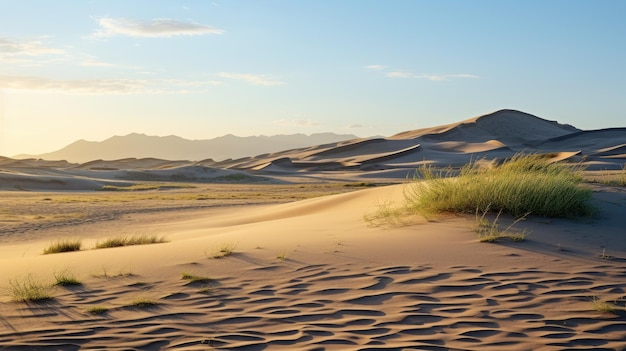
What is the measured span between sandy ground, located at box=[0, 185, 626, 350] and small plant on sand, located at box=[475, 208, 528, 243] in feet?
0.44

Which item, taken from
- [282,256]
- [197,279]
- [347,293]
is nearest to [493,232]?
[282,256]

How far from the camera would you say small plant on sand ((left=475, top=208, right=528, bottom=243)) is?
330 inches

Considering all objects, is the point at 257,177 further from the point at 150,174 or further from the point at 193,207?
the point at 193,207

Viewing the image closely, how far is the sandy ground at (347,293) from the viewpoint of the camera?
5262 millimetres

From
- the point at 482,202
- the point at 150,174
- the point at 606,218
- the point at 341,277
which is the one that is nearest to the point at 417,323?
the point at 341,277

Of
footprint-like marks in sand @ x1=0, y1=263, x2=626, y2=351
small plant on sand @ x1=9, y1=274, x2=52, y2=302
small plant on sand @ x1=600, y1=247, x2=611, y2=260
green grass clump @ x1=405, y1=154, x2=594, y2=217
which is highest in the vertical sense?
green grass clump @ x1=405, y1=154, x2=594, y2=217

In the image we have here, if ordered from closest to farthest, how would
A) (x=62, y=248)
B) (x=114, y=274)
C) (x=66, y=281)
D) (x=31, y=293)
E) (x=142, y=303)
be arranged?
(x=142, y=303), (x=31, y=293), (x=66, y=281), (x=114, y=274), (x=62, y=248)

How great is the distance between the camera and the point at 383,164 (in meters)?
69.8

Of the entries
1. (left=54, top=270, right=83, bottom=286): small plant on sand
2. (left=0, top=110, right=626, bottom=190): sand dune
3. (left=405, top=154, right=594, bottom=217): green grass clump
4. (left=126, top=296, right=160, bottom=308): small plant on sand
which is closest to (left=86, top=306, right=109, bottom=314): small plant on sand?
(left=126, top=296, right=160, bottom=308): small plant on sand

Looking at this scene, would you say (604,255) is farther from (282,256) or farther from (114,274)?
(114,274)

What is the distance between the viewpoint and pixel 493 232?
8586 millimetres

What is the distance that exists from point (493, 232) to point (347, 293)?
289 centimetres

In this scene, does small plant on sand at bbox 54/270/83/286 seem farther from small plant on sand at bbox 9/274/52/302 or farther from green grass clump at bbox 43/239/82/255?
green grass clump at bbox 43/239/82/255

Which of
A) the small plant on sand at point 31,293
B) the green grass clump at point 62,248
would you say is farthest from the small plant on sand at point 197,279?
the green grass clump at point 62,248
